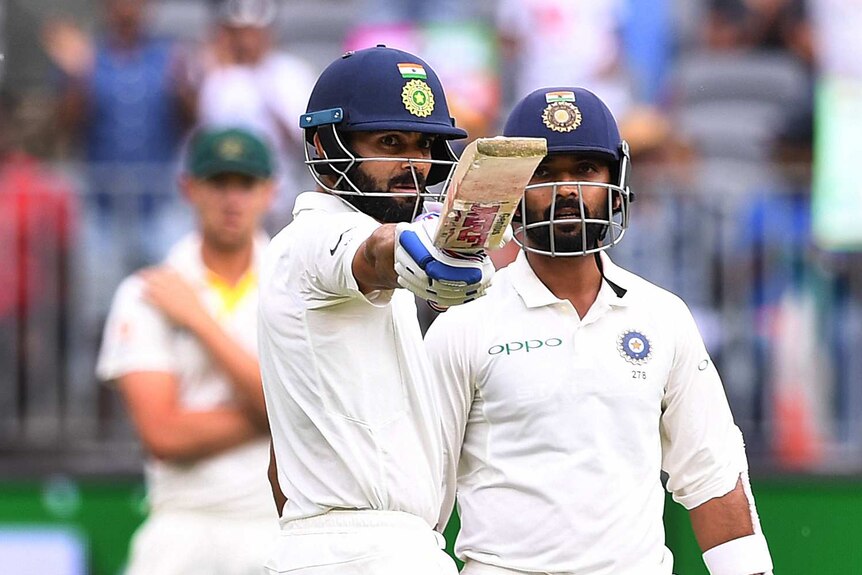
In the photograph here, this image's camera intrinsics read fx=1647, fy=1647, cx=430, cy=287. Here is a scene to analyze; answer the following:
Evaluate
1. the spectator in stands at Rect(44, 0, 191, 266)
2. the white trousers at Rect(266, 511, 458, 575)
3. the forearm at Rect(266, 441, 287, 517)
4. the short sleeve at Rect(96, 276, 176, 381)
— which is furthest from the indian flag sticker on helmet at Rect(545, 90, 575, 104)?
the spectator in stands at Rect(44, 0, 191, 266)

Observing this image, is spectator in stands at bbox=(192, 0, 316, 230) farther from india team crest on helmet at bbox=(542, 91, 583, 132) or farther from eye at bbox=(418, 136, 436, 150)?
eye at bbox=(418, 136, 436, 150)

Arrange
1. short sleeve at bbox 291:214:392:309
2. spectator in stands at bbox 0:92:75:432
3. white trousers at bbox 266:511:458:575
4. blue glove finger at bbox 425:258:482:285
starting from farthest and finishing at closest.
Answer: spectator in stands at bbox 0:92:75:432, white trousers at bbox 266:511:458:575, short sleeve at bbox 291:214:392:309, blue glove finger at bbox 425:258:482:285

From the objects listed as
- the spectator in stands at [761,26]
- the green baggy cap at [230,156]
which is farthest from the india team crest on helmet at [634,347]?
the spectator in stands at [761,26]

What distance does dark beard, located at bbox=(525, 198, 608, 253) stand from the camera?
459cm

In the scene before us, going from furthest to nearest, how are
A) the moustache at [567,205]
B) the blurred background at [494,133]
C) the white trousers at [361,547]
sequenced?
1. the blurred background at [494,133]
2. the moustache at [567,205]
3. the white trousers at [361,547]

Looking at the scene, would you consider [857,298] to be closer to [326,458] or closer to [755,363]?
[755,363]

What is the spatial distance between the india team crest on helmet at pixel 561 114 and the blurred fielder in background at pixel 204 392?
5.11 ft

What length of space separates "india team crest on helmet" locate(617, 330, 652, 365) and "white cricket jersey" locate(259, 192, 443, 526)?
35.2 inches

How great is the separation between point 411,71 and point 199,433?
2122 millimetres

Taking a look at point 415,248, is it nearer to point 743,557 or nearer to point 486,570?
point 486,570

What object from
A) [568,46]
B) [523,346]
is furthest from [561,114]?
[568,46]

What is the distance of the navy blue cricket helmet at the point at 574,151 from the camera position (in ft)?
15.1

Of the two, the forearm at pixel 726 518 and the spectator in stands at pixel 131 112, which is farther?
the spectator in stands at pixel 131 112

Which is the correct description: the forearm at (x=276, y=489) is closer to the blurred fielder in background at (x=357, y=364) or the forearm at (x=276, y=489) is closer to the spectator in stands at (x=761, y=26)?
the blurred fielder in background at (x=357, y=364)
